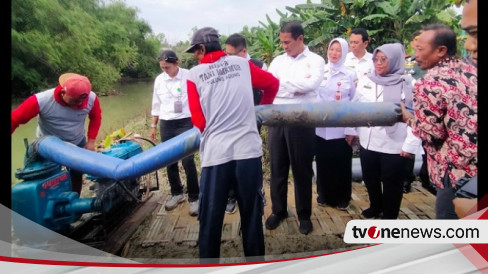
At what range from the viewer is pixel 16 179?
147 cm

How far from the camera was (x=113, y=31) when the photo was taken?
132 centimetres

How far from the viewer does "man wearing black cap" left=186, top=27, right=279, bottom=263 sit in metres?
1.49

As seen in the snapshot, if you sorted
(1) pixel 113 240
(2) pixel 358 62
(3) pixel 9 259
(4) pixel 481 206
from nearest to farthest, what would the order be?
(3) pixel 9 259
(4) pixel 481 206
(1) pixel 113 240
(2) pixel 358 62

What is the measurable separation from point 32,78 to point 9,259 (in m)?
0.61

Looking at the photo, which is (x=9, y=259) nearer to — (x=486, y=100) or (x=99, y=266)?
(x=99, y=266)

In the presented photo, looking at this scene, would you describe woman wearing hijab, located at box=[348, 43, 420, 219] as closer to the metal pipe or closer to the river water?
the metal pipe

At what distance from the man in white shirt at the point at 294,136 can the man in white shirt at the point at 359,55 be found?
0.66 feet

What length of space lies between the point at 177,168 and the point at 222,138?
83cm

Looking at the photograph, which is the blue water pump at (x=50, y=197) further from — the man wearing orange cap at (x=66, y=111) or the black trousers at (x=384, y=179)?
the black trousers at (x=384, y=179)

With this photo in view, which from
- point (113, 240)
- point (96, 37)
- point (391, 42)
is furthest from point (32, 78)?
point (391, 42)

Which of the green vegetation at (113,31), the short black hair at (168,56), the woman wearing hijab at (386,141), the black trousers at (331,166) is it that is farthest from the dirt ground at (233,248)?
the short black hair at (168,56)

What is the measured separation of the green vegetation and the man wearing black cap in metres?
0.14

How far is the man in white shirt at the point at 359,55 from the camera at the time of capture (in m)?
1.62

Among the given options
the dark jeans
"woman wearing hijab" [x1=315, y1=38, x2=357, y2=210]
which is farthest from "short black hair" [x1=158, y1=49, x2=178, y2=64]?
the dark jeans
